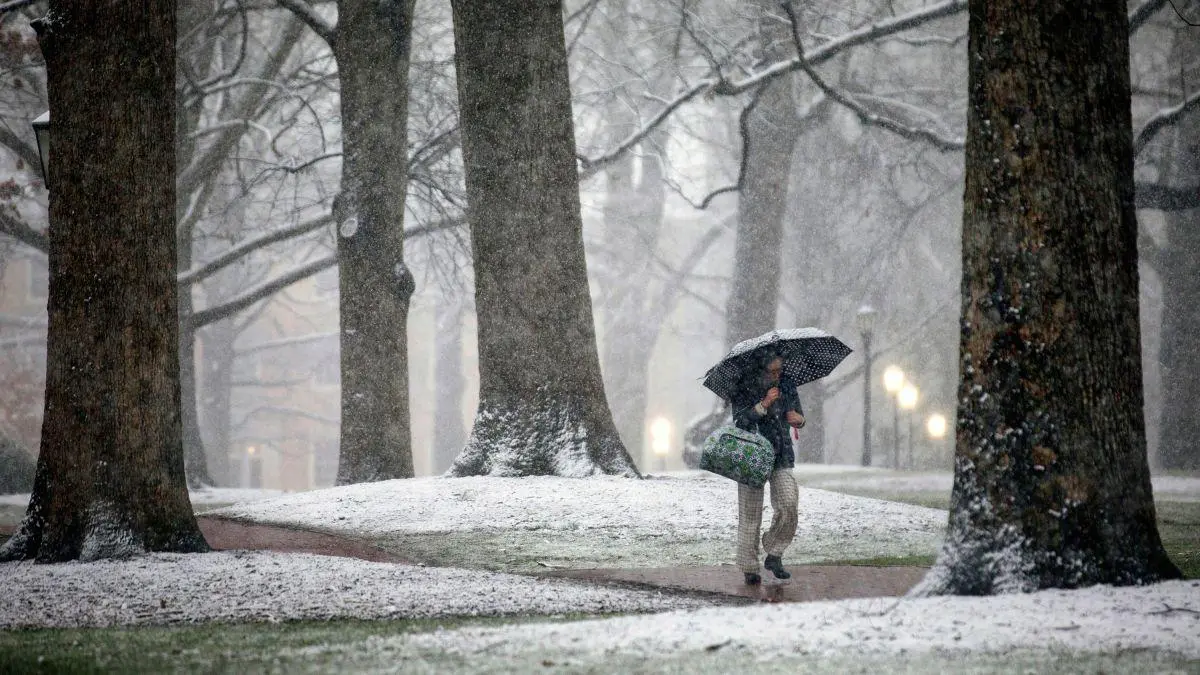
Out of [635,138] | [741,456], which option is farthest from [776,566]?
[635,138]

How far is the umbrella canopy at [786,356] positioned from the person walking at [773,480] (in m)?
0.09

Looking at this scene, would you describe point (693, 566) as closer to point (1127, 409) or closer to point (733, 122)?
point (1127, 409)

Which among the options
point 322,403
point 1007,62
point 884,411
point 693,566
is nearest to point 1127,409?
point 1007,62

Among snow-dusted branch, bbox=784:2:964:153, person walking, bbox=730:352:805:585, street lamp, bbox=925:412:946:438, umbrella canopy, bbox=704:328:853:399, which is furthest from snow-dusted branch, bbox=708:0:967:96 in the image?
street lamp, bbox=925:412:946:438

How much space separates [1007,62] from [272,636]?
15.4 ft

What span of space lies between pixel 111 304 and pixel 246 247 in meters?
12.9

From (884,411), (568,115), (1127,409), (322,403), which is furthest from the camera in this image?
(322,403)

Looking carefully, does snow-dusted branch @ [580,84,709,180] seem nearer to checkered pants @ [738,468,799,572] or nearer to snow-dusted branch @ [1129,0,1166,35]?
snow-dusted branch @ [1129,0,1166,35]

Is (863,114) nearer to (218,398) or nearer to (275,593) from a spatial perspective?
(275,593)

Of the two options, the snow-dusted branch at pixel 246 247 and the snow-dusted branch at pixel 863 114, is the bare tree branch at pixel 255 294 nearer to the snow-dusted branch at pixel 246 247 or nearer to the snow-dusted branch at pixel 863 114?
the snow-dusted branch at pixel 246 247

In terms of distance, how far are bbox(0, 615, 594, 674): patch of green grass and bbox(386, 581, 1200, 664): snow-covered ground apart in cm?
45

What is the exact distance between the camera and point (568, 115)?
1292cm

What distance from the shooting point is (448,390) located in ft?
124

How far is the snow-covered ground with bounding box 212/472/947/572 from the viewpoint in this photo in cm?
934
